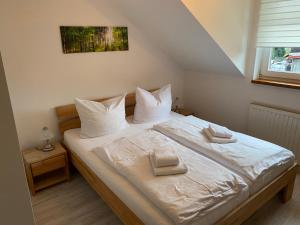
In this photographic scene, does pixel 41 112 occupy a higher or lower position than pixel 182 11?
lower

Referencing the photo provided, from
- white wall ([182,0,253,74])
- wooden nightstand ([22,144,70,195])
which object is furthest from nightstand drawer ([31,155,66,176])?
white wall ([182,0,253,74])

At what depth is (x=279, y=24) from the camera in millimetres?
2420

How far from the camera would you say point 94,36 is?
8.64 ft

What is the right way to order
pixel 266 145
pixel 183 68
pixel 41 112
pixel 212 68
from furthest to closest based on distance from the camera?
pixel 183 68 → pixel 212 68 → pixel 41 112 → pixel 266 145

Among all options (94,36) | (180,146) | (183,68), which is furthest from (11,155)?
(183,68)

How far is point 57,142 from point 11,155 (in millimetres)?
2126

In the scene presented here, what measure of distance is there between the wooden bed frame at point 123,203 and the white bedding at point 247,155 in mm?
74

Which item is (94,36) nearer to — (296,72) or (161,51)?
(161,51)

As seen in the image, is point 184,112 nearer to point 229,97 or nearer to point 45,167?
point 229,97

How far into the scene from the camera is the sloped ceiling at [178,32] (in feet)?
7.57

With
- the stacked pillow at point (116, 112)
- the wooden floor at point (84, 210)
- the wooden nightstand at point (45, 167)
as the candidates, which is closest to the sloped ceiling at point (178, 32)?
the stacked pillow at point (116, 112)

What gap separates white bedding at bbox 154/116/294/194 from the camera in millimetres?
1758

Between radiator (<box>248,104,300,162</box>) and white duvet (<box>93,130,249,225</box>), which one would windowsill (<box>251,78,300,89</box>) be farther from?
white duvet (<box>93,130,249,225</box>)

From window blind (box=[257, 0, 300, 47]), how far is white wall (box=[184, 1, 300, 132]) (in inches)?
4.2
